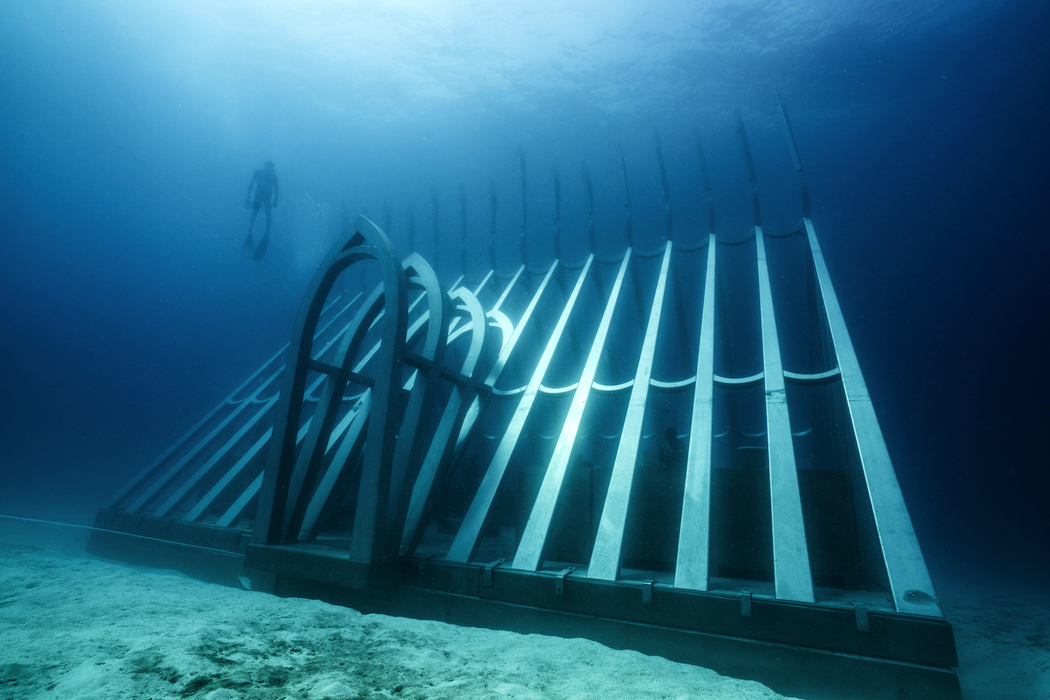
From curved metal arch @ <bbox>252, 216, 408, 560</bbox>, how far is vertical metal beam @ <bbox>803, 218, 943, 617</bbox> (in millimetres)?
3040

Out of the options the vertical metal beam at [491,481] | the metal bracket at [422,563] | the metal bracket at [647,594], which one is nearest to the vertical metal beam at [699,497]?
the metal bracket at [647,594]

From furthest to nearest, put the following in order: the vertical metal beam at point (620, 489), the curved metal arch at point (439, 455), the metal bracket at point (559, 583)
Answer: the curved metal arch at point (439, 455), the vertical metal beam at point (620, 489), the metal bracket at point (559, 583)

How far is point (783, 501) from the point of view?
2.69 m

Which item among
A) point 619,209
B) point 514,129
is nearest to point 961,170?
point 619,209

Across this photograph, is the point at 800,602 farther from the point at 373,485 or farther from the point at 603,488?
the point at 373,485

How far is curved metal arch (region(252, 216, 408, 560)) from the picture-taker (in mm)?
2820

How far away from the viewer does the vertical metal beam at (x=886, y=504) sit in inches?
83.7

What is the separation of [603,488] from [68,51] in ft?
75.3

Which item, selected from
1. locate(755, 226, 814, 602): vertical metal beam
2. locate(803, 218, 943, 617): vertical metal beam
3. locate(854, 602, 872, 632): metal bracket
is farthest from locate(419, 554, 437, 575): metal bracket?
locate(803, 218, 943, 617): vertical metal beam

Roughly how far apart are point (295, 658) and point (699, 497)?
2549 millimetres

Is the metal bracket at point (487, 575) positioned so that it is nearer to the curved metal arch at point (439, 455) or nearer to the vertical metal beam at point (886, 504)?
the curved metal arch at point (439, 455)

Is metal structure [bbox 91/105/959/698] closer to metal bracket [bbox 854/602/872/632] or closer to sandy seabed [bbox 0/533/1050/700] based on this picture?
metal bracket [bbox 854/602/872/632]

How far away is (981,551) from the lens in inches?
302

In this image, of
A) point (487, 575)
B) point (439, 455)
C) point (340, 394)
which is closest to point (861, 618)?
point (487, 575)
